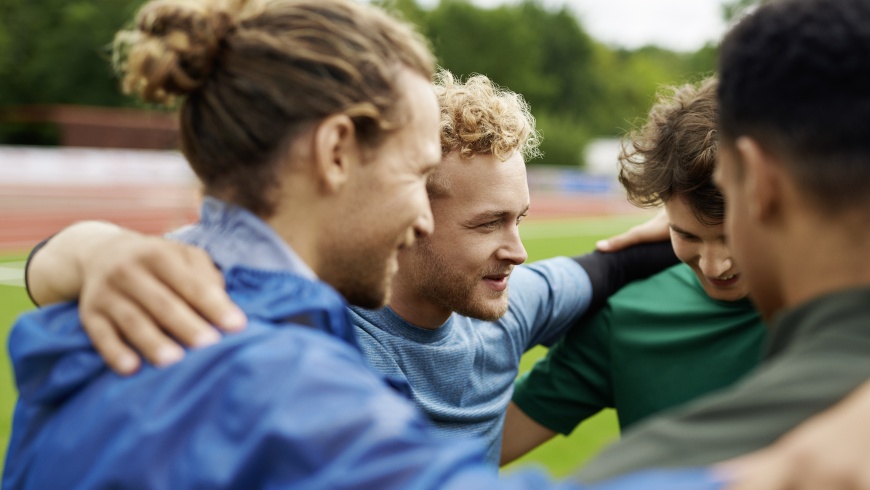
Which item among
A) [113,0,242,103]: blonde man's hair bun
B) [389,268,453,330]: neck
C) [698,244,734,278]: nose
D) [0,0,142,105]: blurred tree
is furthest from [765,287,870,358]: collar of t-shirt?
[0,0,142,105]: blurred tree

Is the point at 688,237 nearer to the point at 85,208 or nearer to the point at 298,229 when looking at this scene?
the point at 298,229

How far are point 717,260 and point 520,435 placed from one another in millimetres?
1062

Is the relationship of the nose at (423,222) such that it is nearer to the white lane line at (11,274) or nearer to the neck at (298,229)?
the neck at (298,229)

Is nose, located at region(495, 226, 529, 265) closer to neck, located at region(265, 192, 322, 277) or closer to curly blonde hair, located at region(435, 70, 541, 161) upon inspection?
curly blonde hair, located at region(435, 70, 541, 161)

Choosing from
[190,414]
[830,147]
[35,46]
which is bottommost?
[35,46]

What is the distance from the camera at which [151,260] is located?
A: 1.54 metres

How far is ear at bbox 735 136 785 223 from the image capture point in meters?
1.29

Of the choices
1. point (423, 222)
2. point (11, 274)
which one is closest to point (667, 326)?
point (423, 222)

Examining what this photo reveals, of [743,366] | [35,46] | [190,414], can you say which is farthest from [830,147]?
[35,46]

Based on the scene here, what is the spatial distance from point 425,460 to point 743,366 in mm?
1892

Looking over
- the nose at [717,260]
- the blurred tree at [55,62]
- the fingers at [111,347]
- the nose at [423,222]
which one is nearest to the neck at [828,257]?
the nose at [423,222]

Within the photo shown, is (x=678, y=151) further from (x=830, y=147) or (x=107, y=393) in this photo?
(x=107, y=393)

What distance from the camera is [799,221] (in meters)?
1.28

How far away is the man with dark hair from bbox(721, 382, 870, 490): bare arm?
60 mm
